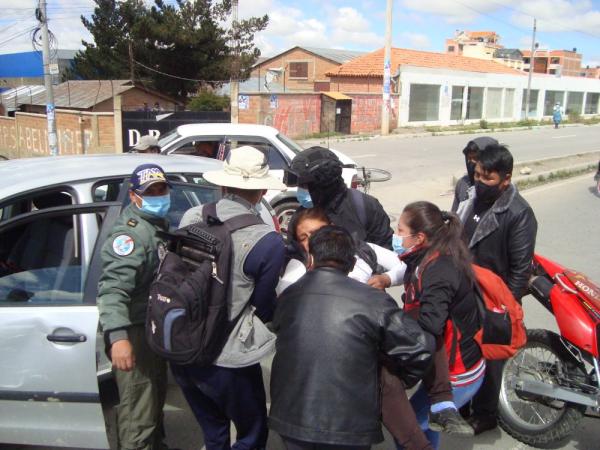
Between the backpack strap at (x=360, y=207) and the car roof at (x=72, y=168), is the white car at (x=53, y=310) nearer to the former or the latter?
the car roof at (x=72, y=168)

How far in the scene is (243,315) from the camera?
7.76ft

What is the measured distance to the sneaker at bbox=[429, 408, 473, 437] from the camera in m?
2.55

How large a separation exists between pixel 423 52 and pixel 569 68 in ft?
270

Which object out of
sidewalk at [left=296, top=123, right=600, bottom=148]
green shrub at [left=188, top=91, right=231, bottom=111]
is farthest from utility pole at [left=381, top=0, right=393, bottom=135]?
green shrub at [left=188, top=91, right=231, bottom=111]

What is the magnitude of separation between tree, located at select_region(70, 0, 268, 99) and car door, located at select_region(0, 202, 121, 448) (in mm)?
25634

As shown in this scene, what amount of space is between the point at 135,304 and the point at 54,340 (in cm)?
43

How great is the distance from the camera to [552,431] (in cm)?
338

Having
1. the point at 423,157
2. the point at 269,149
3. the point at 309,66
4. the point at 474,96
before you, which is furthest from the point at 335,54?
the point at 269,149

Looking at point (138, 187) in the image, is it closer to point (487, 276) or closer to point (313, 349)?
point (313, 349)

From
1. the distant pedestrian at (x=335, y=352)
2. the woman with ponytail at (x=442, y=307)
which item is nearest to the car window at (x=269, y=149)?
the woman with ponytail at (x=442, y=307)

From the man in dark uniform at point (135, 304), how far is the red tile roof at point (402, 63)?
3225 cm

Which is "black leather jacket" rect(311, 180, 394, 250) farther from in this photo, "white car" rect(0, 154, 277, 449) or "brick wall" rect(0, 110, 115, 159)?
"brick wall" rect(0, 110, 115, 159)

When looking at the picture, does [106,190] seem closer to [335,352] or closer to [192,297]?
[192,297]

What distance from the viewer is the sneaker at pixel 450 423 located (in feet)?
8.36
